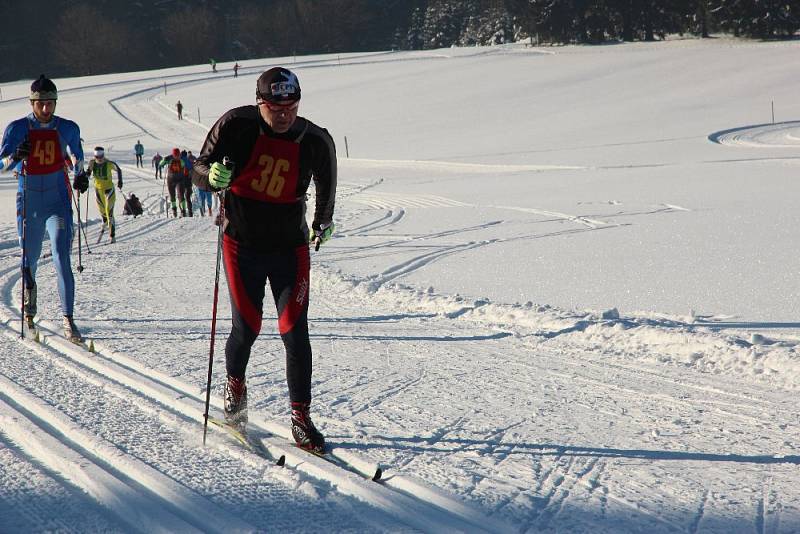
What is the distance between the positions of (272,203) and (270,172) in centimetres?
16

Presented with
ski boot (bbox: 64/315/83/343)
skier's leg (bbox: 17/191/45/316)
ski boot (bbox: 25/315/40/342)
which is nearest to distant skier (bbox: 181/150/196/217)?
skier's leg (bbox: 17/191/45/316)

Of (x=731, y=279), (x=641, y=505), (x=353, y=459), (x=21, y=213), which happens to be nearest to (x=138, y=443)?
(x=353, y=459)

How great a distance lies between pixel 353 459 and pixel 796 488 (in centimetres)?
193

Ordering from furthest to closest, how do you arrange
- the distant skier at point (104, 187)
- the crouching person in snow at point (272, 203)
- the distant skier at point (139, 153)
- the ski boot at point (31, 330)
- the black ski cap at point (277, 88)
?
1. the distant skier at point (139, 153)
2. the distant skier at point (104, 187)
3. the ski boot at point (31, 330)
4. the crouching person in snow at point (272, 203)
5. the black ski cap at point (277, 88)

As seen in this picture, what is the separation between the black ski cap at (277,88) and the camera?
4020 mm

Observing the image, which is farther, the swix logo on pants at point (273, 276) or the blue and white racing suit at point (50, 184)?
the blue and white racing suit at point (50, 184)

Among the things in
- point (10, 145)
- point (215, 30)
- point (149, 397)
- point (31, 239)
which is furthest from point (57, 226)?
point (215, 30)

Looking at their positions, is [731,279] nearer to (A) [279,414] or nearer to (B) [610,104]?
(A) [279,414]

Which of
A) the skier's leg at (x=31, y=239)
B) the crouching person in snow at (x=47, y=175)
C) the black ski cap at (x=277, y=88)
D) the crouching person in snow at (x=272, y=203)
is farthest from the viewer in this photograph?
the skier's leg at (x=31, y=239)

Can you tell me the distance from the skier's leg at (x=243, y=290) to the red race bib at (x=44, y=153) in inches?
132

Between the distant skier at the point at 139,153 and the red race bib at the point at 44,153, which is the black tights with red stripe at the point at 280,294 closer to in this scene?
the red race bib at the point at 44,153

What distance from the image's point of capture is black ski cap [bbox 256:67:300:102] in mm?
4020

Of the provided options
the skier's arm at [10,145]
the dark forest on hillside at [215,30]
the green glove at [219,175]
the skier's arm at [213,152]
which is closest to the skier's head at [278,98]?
the skier's arm at [213,152]

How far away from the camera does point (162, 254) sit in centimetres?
1252
